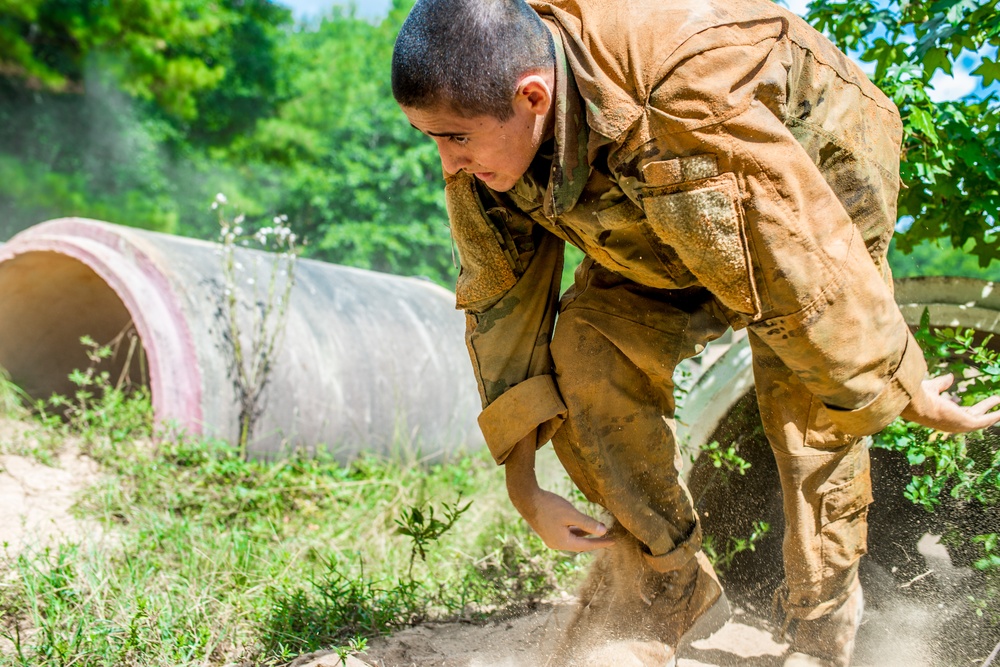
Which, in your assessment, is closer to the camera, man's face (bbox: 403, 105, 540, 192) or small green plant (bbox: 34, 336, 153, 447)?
man's face (bbox: 403, 105, 540, 192)

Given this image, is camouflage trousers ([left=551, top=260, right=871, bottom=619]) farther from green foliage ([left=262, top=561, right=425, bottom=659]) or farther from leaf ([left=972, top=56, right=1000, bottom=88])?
leaf ([left=972, top=56, right=1000, bottom=88])

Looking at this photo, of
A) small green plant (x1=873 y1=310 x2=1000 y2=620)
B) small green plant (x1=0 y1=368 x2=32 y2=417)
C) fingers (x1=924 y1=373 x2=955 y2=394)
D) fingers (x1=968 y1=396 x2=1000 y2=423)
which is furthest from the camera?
small green plant (x1=0 y1=368 x2=32 y2=417)

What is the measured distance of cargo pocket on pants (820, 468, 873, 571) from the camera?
85.2 inches

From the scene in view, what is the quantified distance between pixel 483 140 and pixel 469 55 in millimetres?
171

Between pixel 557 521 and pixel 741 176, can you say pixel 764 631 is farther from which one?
pixel 741 176

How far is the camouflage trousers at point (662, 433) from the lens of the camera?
210 cm

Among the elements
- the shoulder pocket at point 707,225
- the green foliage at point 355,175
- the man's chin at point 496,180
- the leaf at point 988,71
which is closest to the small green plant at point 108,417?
the man's chin at point 496,180

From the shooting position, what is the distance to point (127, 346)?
16.4 ft

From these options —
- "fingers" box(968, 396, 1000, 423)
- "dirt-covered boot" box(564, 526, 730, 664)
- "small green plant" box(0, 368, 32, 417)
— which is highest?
"fingers" box(968, 396, 1000, 423)

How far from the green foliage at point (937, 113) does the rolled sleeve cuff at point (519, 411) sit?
4.33 ft

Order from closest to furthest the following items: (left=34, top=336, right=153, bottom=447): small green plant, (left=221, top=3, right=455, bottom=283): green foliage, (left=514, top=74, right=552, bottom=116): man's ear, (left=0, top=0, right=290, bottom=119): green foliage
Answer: (left=514, top=74, right=552, bottom=116): man's ear
(left=34, top=336, right=153, bottom=447): small green plant
(left=0, top=0, right=290, bottom=119): green foliage
(left=221, top=3, right=455, bottom=283): green foliage

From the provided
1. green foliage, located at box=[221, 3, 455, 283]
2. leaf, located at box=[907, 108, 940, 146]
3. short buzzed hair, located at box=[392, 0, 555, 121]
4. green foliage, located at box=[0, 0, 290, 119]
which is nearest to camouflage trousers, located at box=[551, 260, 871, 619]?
short buzzed hair, located at box=[392, 0, 555, 121]

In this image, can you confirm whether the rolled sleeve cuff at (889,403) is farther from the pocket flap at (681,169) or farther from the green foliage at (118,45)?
the green foliage at (118,45)

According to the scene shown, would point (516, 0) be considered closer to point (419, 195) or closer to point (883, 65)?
point (883, 65)
